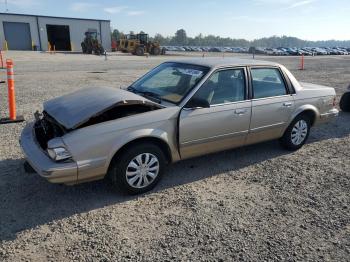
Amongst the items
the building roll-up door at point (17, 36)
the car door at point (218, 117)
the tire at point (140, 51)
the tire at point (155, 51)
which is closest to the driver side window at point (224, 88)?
the car door at point (218, 117)

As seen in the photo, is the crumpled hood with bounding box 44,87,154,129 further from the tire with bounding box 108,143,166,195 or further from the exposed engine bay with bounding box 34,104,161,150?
the tire with bounding box 108,143,166,195

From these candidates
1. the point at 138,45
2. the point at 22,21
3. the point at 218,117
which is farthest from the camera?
the point at 22,21

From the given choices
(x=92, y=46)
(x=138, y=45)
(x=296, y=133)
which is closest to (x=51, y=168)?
(x=296, y=133)

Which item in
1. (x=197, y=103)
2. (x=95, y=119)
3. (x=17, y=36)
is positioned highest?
(x=17, y=36)

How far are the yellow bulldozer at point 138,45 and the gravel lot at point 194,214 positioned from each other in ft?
119

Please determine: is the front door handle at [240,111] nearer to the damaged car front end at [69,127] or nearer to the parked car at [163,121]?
the parked car at [163,121]

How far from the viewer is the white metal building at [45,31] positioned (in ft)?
140

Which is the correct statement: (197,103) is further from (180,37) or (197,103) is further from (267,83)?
(180,37)

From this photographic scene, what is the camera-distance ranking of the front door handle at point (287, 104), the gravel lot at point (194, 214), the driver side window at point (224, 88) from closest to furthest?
the gravel lot at point (194, 214)
the driver side window at point (224, 88)
the front door handle at point (287, 104)

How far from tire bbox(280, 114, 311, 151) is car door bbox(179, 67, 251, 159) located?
1075 millimetres

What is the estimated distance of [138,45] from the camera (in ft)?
129

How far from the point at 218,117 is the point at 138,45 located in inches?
1445

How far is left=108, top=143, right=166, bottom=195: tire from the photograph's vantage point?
3.72 m

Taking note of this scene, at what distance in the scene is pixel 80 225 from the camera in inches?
132
